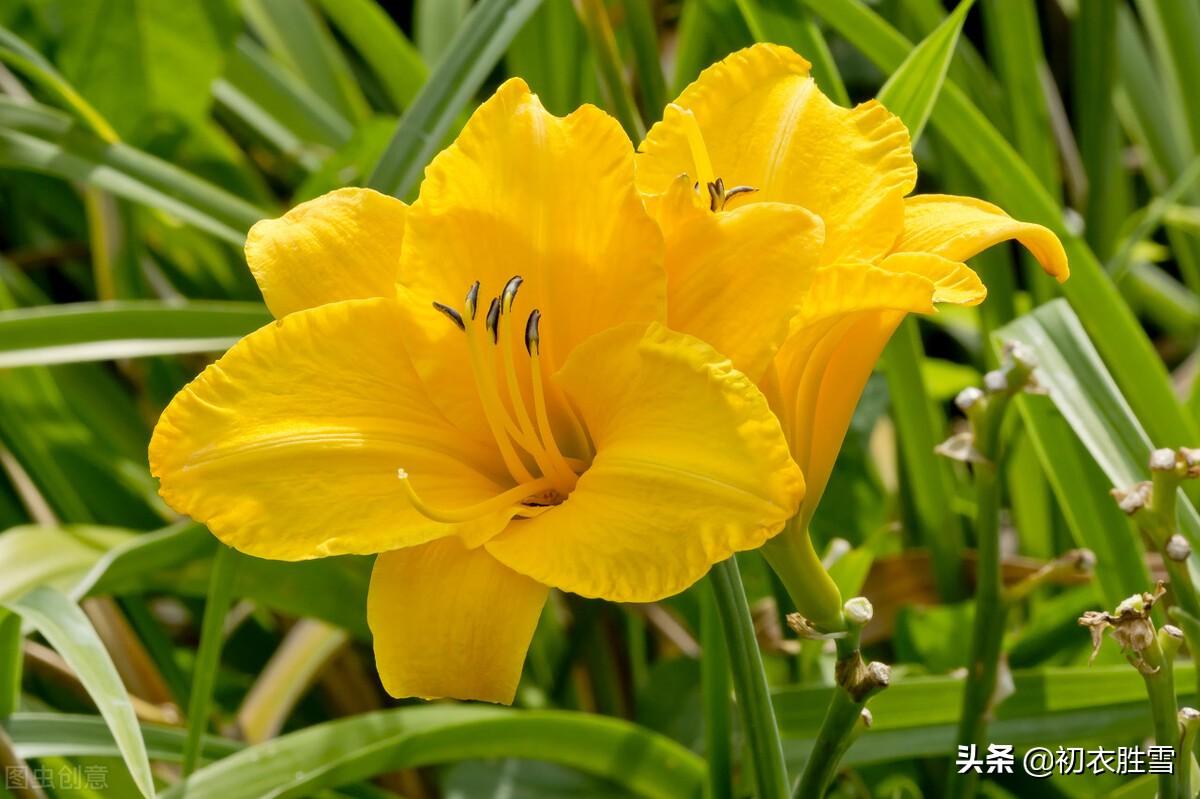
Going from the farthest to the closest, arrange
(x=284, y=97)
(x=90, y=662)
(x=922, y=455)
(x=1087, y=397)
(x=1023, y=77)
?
(x=284, y=97) → (x=1023, y=77) → (x=922, y=455) → (x=1087, y=397) → (x=90, y=662)

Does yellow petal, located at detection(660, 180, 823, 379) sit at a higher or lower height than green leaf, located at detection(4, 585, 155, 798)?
higher

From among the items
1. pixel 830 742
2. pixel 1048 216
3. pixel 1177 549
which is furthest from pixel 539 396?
pixel 1048 216

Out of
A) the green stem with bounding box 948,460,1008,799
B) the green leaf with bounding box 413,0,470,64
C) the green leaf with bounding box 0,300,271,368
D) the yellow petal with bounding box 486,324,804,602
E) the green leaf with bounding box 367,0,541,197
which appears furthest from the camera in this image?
the green leaf with bounding box 413,0,470,64

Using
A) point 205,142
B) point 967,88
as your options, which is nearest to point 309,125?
point 205,142

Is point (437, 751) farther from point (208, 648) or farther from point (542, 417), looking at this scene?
point (542, 417)

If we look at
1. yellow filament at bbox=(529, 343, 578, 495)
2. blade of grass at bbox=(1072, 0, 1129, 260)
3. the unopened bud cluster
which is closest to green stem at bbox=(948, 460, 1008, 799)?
the unopened bud cluster

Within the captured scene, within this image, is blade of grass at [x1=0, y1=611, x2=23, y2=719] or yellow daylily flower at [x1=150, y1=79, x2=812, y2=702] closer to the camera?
yellow daylily flower at [x1=150, y1=79, x2=812, y2=702]

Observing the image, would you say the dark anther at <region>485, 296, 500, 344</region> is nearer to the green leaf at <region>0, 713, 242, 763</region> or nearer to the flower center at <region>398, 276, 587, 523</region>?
the flower center at <region>398, 276, 587, 523</region>

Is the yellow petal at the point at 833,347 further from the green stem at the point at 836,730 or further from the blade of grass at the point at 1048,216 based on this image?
the blade of grass at the point at 1048,216
